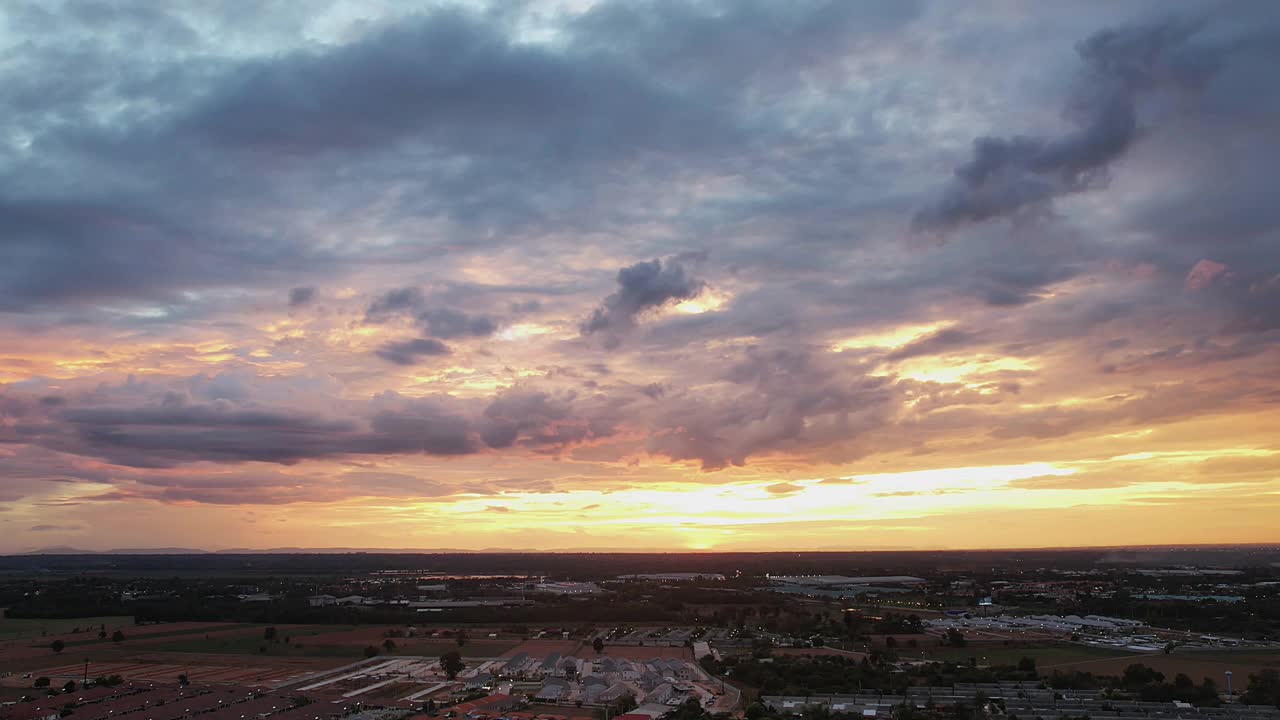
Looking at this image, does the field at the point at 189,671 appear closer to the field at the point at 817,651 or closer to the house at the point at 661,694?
the house at the point at 661,694

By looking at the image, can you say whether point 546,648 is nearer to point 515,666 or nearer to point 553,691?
point 515,666

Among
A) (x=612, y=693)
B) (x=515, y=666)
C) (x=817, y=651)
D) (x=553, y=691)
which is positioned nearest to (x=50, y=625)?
(x=515, y=666)

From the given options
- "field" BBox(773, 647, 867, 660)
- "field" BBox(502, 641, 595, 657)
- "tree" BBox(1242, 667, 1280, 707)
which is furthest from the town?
"field" BBox(502, 641, 595, 657)

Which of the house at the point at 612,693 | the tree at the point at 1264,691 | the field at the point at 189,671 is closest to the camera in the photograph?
the tree at the point at 1264,691

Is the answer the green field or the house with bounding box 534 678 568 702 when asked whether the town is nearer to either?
the house with bounding box 534 678 568 702

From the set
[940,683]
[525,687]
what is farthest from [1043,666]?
[525,687]

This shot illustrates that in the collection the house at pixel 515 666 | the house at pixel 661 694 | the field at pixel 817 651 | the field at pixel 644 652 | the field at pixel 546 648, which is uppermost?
the house at pixel 661 694

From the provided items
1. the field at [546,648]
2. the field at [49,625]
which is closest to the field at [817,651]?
the field at [546,648]

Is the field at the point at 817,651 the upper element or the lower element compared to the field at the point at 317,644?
upper
